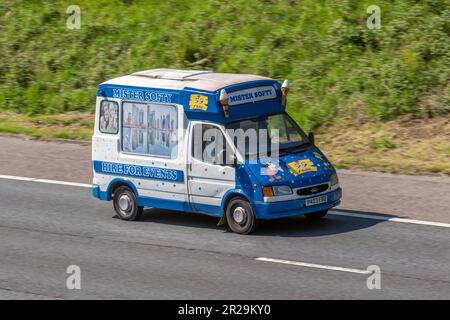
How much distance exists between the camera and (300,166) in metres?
15.1

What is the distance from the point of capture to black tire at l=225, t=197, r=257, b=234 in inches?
593

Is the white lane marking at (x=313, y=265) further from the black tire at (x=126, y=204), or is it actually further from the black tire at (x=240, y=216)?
the black tire at (x=126, y=204)

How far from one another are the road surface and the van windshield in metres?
1.26

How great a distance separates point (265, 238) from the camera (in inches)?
595

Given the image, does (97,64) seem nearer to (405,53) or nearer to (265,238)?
(405,53)

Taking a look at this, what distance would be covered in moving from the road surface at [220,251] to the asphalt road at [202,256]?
2 cm

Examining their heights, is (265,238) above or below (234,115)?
below

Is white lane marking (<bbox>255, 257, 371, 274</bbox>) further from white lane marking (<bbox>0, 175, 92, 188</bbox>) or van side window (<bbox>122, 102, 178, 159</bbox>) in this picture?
white lane marking (<bbox>0, 175, 92, 188</bbox>)

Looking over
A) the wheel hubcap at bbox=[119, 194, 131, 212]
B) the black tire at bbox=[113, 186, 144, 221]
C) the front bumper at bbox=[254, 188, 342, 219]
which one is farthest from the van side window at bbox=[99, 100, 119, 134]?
the front bumper at bbox=[254, 188, 342, 219]

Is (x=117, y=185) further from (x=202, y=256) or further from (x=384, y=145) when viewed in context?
(x=384, y=145)
